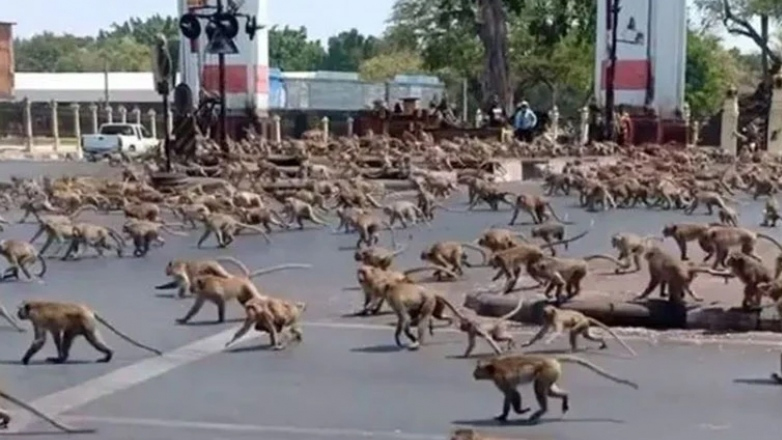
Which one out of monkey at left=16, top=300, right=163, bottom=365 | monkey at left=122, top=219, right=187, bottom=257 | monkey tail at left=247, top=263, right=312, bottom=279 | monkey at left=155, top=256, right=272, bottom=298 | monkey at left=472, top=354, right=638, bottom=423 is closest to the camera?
monkey at left=472, top=354, right=638, bottom=423

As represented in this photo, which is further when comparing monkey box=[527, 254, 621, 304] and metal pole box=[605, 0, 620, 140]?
metal pole box=[605, 0, 620, 140]

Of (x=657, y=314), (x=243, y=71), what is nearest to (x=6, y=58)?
(x=243, y=71)

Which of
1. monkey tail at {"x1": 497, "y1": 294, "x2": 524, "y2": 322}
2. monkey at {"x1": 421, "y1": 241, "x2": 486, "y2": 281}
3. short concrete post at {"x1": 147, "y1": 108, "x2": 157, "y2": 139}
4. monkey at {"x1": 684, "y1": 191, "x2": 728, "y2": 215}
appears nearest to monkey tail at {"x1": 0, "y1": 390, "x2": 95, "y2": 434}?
monkey tail at {"x1": 497, "y1": 294, "x2": 524, "y2": 322}

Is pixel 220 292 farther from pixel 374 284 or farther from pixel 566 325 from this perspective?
pixel 566 325

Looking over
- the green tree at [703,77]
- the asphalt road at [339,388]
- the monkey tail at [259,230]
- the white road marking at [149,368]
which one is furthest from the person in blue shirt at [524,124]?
the green tree at [703,77]

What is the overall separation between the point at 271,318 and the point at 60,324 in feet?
5.77

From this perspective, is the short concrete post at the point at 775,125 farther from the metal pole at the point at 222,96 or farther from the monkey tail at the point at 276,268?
the monkey tail at the point at 276,268

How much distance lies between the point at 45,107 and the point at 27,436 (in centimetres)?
7098

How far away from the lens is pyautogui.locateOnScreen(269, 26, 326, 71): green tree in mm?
140975

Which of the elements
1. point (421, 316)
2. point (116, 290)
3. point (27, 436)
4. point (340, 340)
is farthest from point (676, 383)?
point (116, 290)

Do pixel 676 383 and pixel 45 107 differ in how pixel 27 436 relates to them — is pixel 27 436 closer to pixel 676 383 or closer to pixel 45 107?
pixel 676 383

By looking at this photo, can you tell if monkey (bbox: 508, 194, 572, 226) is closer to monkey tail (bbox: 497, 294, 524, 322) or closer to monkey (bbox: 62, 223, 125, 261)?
monkey (bbox: 62, 223, 125, 261)

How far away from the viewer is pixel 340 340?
495 inches

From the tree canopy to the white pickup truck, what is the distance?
350 cm
